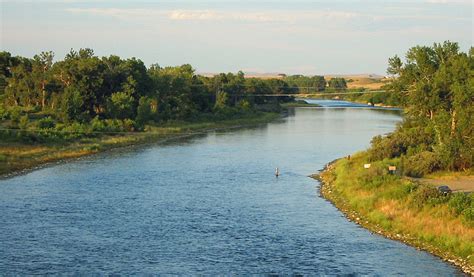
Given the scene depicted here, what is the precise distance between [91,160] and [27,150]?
662 centimetres

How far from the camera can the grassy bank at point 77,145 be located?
58.0m

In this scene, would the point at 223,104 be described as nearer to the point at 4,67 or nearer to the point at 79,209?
the point at 4,67

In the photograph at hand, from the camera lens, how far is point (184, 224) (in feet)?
118

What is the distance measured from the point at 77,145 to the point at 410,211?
4517 cm

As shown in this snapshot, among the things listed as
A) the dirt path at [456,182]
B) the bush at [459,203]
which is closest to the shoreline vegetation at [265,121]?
the bush at [459,203]

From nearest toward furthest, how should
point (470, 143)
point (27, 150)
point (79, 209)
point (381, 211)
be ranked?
point (381, 211) < point (79, 209) < point (470, 143) < point (27, 150)

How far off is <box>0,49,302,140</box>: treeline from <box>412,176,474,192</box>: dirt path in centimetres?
4599

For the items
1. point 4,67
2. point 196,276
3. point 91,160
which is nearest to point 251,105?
point 4,67

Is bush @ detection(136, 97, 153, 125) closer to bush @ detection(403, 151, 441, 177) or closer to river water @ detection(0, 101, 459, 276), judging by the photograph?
river water @ detection(0, 101, 459, 276)

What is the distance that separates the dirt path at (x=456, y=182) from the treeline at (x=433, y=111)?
1.76 metres

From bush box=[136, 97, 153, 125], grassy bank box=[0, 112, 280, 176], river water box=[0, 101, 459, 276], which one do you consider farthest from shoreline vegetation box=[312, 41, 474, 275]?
bush box=[136, 97, 153, 125]

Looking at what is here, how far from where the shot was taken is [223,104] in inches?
5027

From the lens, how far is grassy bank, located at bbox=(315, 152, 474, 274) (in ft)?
97.6

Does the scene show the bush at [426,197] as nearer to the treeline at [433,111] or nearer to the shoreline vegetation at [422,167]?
the shoreline vegetation at [422,167]
